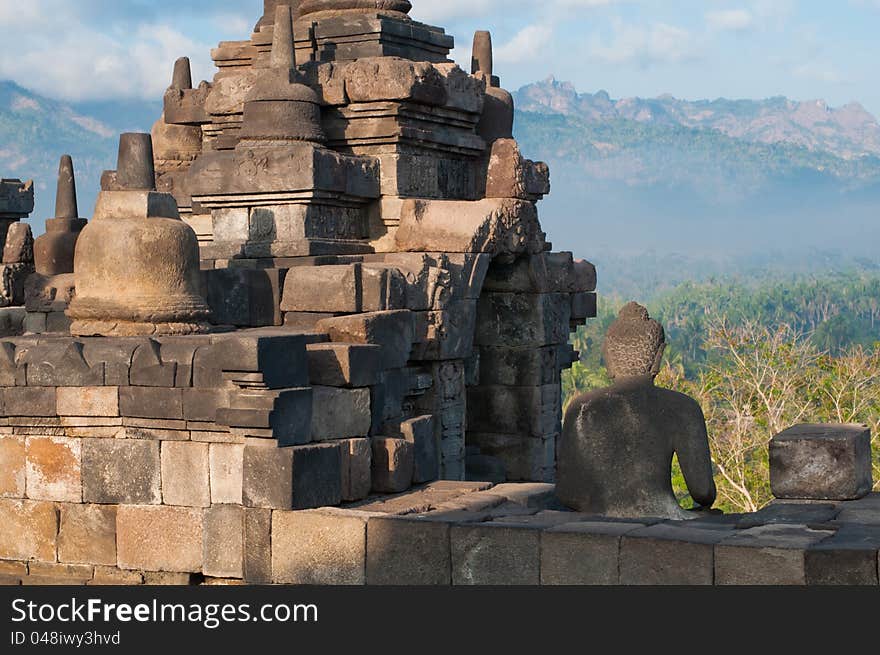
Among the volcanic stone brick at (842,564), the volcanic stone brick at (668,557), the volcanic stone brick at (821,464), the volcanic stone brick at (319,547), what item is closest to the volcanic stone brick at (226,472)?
the volcanic stone brick at (319,547)

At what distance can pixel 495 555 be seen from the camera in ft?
21.9

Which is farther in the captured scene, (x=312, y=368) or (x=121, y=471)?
(x=312, y=368)

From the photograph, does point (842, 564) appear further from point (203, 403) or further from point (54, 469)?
point (54, 469)

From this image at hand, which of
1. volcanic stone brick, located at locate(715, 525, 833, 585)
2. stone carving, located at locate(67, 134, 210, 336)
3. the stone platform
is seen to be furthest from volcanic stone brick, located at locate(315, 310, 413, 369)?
volcanic stone brick, located at locate(715, 525, 833, 585)

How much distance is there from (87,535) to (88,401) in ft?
2.45

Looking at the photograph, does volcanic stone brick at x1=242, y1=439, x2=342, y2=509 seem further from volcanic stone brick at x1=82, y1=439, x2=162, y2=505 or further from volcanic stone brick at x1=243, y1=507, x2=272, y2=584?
volcanic stone brick at x1=82, y1=439, x2=162, y2=505

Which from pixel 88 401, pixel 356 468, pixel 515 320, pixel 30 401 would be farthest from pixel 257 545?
pixel 515 320

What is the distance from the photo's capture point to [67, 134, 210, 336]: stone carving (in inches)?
306

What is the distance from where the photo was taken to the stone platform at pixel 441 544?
20.2ft

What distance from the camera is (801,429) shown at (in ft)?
26.6

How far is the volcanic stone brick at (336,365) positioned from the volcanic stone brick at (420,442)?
0.54 metres

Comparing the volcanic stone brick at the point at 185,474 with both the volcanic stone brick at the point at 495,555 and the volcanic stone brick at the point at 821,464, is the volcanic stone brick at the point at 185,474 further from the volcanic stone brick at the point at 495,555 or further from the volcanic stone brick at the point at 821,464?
the volcanic stone brick at the point at 821,464
